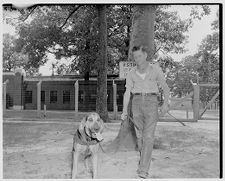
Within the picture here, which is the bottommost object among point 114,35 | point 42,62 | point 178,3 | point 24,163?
point 24,163

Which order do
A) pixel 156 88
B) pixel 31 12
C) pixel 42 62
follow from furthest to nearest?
pixel 42 62, pixel 31 12, pixel 156 88

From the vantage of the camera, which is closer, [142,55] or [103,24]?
[142,55]

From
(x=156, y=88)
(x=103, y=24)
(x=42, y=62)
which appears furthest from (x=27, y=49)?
(x=156, y=88)

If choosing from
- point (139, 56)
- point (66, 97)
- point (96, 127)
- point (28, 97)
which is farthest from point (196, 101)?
Result: point (28, 97)

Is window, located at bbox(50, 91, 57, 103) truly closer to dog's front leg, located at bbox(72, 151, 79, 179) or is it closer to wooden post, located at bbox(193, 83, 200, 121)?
dog's front leg, located at bbox(72, 151, 79, 179)

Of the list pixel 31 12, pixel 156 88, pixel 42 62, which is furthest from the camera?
pixel 42 62

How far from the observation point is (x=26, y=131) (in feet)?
20.0

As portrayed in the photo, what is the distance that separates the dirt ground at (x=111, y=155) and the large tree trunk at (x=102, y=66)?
0.48 m

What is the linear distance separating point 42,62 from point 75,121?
4.26 feet

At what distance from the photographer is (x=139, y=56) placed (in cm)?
521

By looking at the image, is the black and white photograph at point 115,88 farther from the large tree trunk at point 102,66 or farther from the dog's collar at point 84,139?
the dog's collar at point 84,139

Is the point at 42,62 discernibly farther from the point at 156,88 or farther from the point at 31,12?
the point at 156,88

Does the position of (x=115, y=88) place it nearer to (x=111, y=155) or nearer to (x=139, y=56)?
(x=139, y=56)

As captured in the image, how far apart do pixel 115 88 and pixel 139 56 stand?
0.81 metres
